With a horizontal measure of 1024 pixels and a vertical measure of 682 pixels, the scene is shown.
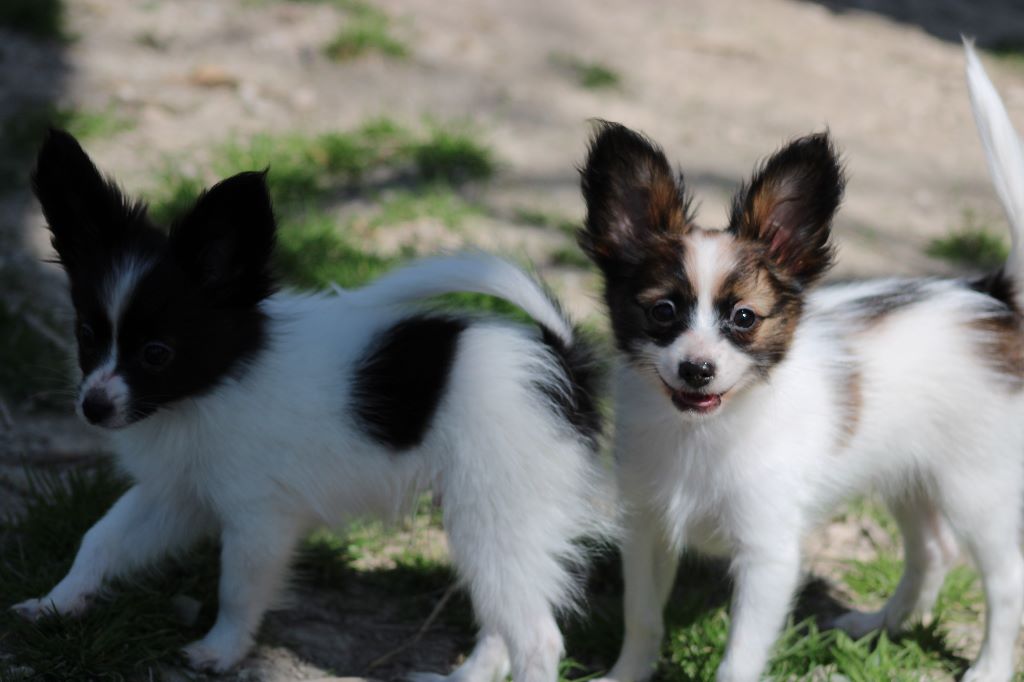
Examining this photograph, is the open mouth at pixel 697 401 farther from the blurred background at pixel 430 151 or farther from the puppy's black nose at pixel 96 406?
the puppy's black nose at pixel 96 406

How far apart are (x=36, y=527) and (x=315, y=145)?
312 centimetres

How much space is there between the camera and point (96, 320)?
2.87 meters

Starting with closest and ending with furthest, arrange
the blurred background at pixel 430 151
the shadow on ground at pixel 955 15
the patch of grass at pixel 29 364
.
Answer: the blurred background at pixel 430 151 < the patch of grass at pixel 29 364 < the shadow on ground at pixel 955 15

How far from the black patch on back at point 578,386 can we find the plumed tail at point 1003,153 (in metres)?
1.23

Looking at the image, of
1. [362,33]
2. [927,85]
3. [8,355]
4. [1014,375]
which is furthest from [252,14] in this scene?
[1014,375]

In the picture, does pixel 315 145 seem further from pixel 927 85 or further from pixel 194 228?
pixel 927 85

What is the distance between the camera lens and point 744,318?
2.86m

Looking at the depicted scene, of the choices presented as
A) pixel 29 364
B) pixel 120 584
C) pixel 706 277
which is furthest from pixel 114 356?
pixel 29 364

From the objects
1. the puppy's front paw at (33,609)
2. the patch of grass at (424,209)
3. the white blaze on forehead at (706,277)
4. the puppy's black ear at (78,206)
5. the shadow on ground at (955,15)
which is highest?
the white blaze on forehead at (706,277)

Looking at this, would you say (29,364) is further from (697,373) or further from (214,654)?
(697,373)

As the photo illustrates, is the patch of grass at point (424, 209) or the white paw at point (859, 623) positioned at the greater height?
the white paw at point (859, 623)

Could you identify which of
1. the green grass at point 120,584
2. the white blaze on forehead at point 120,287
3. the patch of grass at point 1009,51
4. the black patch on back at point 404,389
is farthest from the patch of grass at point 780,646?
the patch of grass at point 1009,51

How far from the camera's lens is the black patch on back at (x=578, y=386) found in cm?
305

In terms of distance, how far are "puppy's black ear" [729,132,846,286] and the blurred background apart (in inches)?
33.0
